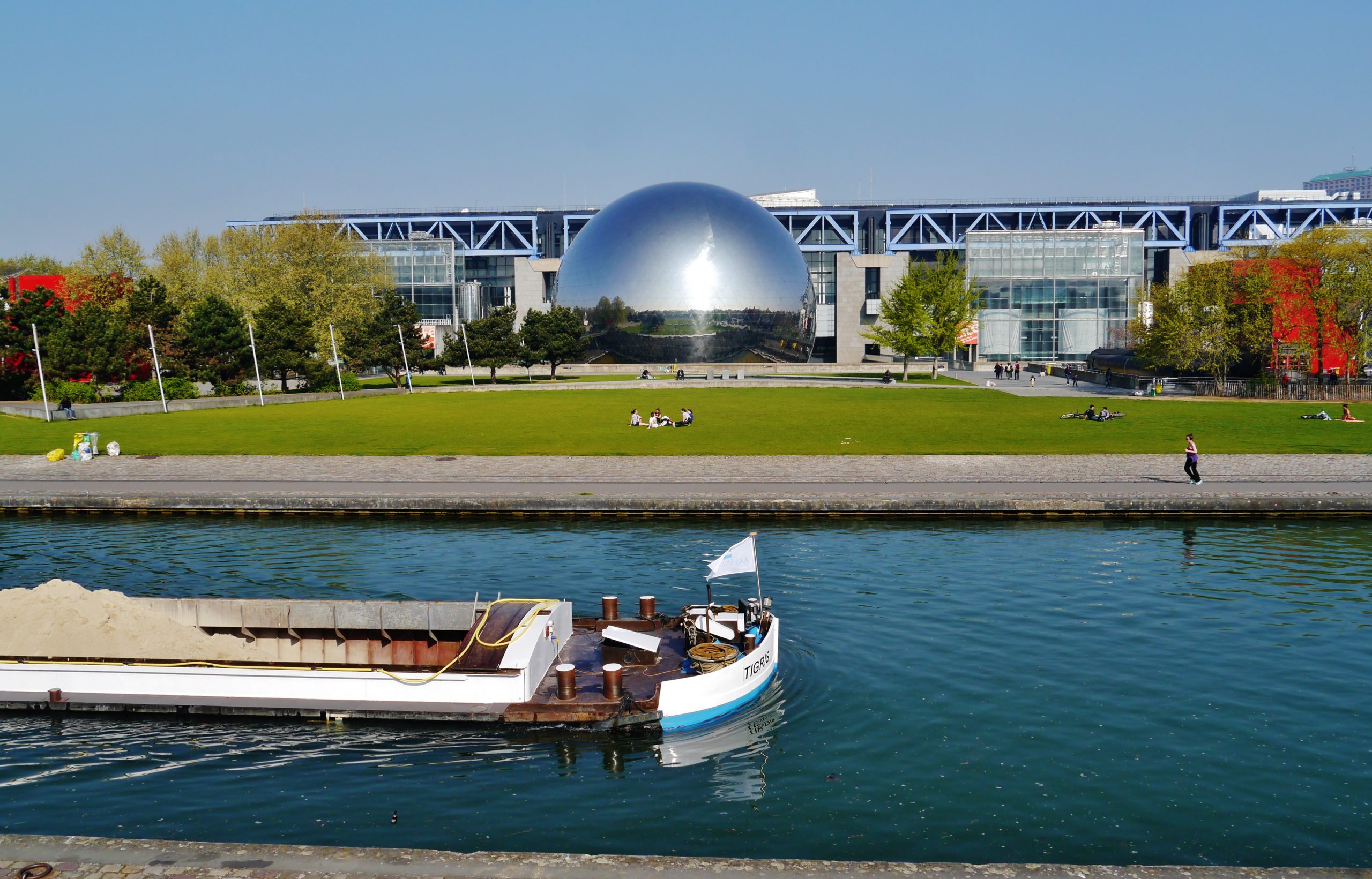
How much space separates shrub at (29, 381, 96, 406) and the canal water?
44.5 m

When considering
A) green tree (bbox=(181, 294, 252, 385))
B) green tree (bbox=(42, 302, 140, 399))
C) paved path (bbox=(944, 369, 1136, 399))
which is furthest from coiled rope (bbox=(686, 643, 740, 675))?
green tree (bbox=(181, 294, 252, 385))

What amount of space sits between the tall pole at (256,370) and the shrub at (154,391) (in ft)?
13.0

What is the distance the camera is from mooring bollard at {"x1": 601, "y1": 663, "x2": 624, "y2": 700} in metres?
15.5

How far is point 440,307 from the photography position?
16162 centimetres

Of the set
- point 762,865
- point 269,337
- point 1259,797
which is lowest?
point 1259,797

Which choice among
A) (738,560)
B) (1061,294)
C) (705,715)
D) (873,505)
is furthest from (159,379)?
(1061,294)

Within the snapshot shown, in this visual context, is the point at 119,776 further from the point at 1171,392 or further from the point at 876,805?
the point at 1171,392

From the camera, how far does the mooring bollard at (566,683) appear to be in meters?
15.7

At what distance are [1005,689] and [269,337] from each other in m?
70.8

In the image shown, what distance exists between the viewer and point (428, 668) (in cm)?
1672

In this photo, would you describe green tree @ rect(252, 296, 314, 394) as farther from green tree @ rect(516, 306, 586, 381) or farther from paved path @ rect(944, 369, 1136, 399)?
paved path @ rect(944, 369, 1136, 399)

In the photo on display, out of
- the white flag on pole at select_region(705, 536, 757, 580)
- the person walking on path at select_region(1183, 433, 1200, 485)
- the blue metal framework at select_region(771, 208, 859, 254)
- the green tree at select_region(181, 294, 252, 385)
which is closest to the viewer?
the white flag on pole at select_region(705, 536, 757, 580)

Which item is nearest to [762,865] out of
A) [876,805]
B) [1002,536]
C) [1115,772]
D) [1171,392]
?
[876,805]

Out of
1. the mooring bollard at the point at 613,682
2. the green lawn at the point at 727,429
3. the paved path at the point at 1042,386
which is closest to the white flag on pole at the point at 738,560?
the mooring bollard at the point at 613,682
